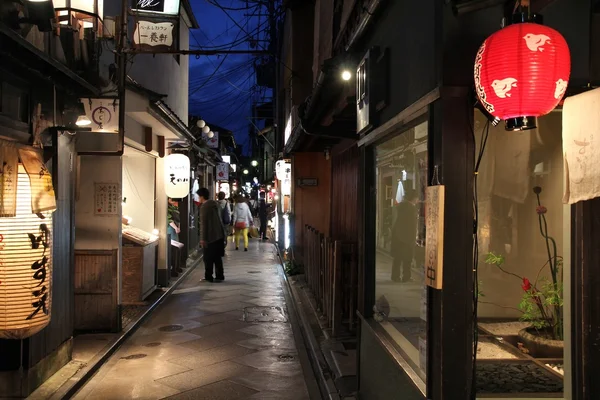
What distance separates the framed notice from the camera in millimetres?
3559

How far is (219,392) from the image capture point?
6996 millimetres

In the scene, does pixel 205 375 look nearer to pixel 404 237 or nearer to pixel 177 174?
Result: pixel 404 237

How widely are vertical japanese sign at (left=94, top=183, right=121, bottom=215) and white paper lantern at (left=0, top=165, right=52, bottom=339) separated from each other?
3.90 metres

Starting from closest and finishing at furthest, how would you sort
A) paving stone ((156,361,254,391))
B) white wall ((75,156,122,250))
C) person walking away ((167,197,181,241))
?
paving stone ((156,361,254,391)) < white wall ((75,156,122,250)) < person walking away ((167,197,181,241))

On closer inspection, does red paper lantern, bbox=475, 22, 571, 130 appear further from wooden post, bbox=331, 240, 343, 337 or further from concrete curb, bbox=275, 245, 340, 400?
wooden post, bbox=331, 240, 343, 337

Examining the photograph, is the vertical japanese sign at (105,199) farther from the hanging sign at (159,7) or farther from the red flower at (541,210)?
the red flower at (541,210)

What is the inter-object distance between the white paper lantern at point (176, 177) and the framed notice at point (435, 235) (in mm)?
11986

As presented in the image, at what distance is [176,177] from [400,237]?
9.97 meters

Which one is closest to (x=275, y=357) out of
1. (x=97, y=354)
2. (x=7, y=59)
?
(x=97, y=354)

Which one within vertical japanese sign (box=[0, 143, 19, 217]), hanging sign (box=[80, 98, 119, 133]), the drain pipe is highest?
the drain pipe

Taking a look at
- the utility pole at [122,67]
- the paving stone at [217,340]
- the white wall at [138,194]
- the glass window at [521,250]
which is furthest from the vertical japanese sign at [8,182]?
the white wall at [138,194]

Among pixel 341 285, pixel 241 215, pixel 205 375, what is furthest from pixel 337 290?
pixel 241 215

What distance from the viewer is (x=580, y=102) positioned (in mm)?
3287

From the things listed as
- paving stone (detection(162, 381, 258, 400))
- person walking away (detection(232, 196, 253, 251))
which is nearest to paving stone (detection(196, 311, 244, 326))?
paving stone (detection(162, 381, 258, 400))
